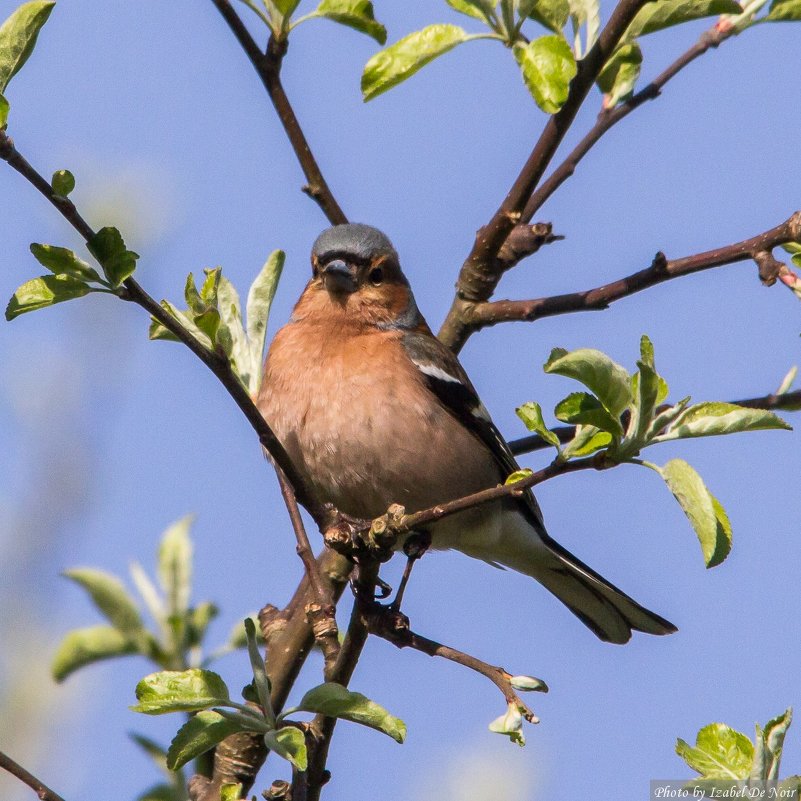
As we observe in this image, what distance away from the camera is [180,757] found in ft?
12.1

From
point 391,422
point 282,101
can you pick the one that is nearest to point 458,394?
point 391,422

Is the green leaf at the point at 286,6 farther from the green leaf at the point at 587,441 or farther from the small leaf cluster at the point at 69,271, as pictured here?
the green leaf at the point at 587,441

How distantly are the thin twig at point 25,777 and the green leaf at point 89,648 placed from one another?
1.65 meters

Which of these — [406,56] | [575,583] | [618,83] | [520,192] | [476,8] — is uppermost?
[618,83]

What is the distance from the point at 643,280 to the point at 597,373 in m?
1.77

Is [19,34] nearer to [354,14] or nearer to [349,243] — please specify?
[354,14]

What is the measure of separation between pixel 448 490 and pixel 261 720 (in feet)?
9.21

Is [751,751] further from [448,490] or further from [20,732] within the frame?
[20,732]

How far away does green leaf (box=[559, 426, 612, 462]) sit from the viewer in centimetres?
343

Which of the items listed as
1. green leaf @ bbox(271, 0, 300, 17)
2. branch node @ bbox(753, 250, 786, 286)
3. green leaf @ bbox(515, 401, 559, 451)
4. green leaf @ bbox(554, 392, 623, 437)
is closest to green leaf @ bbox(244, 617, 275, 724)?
green leaf @ bbox(515, 401, 559, 451)

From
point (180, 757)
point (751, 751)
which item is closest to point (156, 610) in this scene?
point (180, 757)

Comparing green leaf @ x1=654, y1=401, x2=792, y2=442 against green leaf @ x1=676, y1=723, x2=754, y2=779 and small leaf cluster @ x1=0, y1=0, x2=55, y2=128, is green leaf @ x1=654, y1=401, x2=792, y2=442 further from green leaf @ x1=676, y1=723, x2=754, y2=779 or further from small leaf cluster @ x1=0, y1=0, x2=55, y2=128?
small leaf cluster @ x1=0, y1=0, x2=55, y2=128

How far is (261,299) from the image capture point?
504 centimetres

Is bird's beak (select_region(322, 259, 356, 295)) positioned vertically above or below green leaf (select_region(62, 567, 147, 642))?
Result: above
